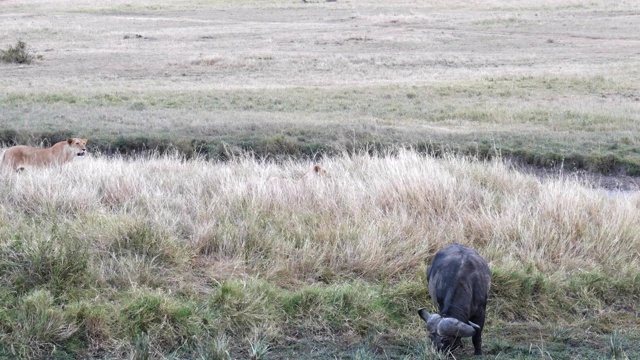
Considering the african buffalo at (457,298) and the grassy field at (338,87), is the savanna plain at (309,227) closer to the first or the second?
the grassy field at (338,87)

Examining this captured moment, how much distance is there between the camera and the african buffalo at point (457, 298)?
5.95m

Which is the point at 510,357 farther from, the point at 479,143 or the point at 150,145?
the point at 150,145

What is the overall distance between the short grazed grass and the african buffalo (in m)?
0.20

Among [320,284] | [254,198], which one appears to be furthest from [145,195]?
[320,284]

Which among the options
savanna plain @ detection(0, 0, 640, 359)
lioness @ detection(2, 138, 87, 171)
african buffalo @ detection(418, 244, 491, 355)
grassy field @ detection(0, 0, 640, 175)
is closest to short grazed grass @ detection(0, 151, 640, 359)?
savanna plain @ detection(0, 0, 640, 359)

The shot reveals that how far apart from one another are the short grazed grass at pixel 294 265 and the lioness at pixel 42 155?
2.44 meters

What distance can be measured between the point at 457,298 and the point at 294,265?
2030mm

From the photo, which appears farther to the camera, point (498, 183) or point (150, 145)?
point (150, 145)

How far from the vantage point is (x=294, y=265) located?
25.6 ft

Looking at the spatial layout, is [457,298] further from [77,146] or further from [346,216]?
[77,146]

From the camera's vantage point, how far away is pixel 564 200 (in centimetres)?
949

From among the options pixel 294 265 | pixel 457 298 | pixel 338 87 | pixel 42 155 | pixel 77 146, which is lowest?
pixel 338 87

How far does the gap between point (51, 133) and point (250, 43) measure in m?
27.8

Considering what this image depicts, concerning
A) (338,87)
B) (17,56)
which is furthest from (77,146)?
(17,56)
